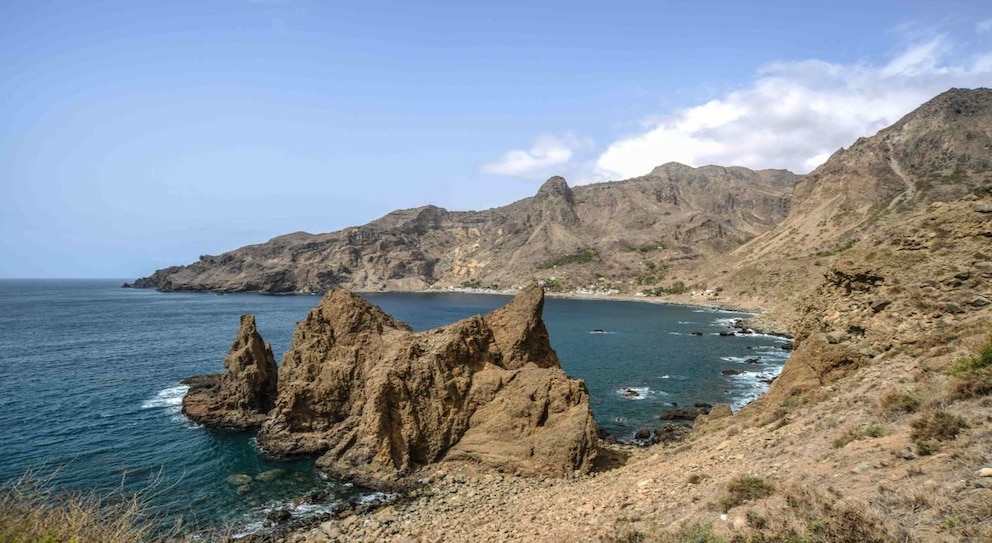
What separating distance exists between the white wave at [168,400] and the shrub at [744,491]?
46666mm

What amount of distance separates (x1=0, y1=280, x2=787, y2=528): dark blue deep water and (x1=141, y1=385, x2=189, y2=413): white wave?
0.54ft

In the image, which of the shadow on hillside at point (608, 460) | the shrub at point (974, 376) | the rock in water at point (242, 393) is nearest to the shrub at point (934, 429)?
the shrub at point (974, 376)

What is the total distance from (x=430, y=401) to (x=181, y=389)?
119 ft

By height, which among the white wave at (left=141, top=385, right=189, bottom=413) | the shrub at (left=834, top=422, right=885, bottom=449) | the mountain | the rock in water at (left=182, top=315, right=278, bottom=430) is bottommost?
the white wave at (left=141, top=385, right=189, bottom=413)

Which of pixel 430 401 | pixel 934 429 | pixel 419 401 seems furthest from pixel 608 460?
pixel 934 429

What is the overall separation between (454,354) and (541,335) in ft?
26.9

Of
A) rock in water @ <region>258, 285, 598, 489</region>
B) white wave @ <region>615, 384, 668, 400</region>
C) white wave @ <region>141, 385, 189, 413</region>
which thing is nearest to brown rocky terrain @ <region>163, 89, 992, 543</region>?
rock in water @ <region>258, 285, 598, 489</region>

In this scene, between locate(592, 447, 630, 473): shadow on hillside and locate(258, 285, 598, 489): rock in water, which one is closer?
locate(592, 447, 630, 473): shadow on hillside

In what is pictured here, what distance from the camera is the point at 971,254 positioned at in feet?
76.9

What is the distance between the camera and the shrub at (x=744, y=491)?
1475 centimetres

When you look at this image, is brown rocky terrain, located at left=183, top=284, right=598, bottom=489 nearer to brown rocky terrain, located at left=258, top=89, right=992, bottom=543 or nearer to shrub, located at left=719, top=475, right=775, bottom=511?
brown rocky terrain, located at left=258, top=89, right=992, bottom=543

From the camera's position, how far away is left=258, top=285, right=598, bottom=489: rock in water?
2947 cm

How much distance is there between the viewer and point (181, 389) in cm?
5294

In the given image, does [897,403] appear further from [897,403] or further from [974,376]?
[974,376]
